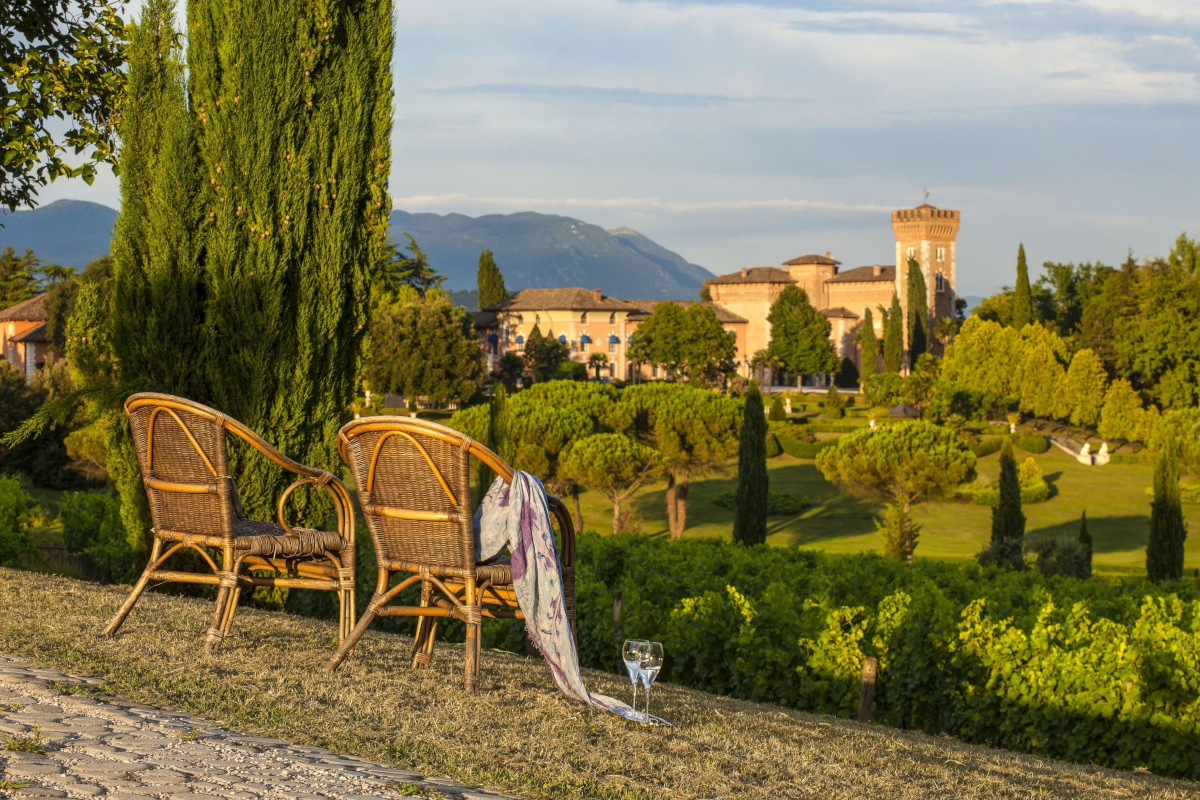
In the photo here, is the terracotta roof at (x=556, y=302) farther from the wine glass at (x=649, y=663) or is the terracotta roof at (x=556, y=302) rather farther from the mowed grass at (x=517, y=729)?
the wine glass at (x=649, y=663)

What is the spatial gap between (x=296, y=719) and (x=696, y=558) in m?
5.79

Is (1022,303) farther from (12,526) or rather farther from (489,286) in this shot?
(12,526)

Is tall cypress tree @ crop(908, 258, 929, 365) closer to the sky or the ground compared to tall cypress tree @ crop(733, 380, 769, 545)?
closer to the sky

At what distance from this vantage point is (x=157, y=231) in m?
7.30

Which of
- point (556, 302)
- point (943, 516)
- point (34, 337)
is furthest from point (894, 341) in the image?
point (34, 337)

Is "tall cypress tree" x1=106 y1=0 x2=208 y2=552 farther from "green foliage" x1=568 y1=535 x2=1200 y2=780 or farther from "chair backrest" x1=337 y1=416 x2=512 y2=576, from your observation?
"chair backrest" x1=337 y1=416 x2=512 y2=576

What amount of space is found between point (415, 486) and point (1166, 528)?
62.3 feet

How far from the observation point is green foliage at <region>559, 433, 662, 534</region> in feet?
88.6

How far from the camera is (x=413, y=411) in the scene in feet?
169

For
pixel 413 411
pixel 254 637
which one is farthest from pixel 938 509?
pixel 254 637

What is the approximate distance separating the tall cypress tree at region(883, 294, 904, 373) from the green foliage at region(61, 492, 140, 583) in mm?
59545

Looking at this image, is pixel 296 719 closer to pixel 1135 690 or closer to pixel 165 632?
pixel 165 632

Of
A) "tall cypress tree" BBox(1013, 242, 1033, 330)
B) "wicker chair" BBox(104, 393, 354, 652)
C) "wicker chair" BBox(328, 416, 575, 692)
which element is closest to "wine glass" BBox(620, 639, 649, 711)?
"wicker chair" BBox(328, 416, 575, 692)

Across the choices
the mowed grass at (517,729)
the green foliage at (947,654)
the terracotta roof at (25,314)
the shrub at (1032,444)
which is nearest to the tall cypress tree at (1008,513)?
the green foliage at (947,654)
